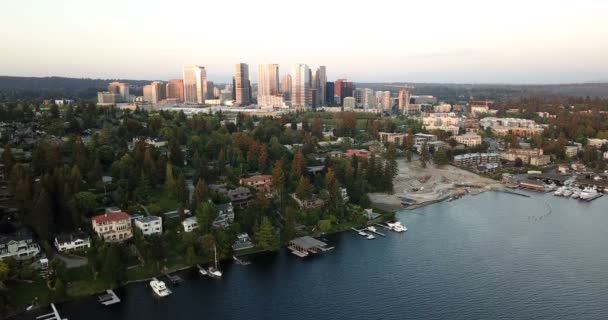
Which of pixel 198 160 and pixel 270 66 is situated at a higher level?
pixel 270 66

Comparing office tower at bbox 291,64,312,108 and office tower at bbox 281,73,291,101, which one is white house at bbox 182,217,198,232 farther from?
→ office tower at bbox 281,73,291,101

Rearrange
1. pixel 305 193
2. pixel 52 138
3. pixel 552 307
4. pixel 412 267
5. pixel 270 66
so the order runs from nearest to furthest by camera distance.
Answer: pixel 552 307
pixel 412 267
pixel 305 193
pixel 52 138
pixel 270 66

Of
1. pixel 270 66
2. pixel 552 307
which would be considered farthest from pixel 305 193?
pixel 270 66

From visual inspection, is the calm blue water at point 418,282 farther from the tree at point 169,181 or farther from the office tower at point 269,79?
the office tower at point 269,79

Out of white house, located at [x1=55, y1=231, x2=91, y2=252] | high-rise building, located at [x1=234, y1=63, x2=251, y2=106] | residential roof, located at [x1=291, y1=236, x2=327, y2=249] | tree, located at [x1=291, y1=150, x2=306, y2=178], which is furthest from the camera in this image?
high-rise building, located at [x1=234, y1=63, x2=251, y2=106]

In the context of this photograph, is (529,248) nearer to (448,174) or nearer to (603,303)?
(603,303)

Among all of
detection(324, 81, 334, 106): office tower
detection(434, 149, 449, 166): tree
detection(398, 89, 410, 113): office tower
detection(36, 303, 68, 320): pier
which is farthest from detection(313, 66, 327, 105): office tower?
detection(36, 303, 68, 320): pier
